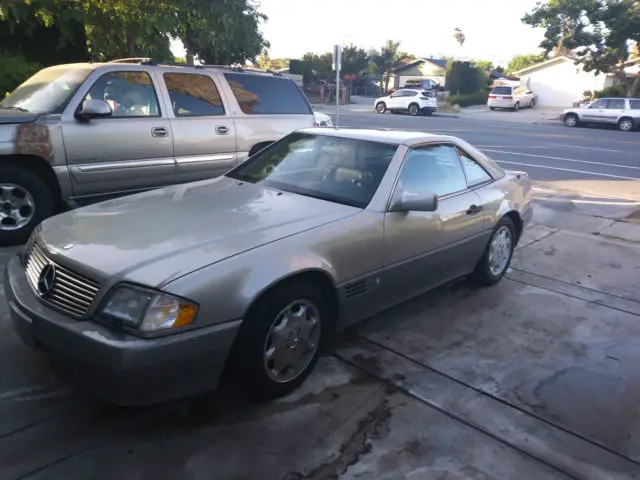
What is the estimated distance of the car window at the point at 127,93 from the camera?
18.4 ft

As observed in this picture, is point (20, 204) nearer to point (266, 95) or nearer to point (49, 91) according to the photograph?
point (49, 91)

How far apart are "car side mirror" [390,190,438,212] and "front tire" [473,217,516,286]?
1.37 metres

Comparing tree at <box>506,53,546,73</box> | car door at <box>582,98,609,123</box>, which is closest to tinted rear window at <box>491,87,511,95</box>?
car door at <box>582,98,609,123</box>

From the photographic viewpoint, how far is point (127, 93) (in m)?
5.78

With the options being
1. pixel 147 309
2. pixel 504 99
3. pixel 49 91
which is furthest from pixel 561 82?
pixel 147 309

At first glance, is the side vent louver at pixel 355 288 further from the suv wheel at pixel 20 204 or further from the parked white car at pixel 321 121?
the parked white car at pixel 321 121

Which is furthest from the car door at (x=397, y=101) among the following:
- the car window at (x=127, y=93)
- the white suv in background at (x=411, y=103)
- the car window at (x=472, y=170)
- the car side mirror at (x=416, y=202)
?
the car side mirror at (x=416, y=202)

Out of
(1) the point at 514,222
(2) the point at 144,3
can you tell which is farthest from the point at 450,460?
(2) the point at 144,3

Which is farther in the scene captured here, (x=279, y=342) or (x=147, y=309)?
(x=279, y=342)

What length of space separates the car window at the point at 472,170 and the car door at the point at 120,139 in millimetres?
→ 3174

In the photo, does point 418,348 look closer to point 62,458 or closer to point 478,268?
point 478,268

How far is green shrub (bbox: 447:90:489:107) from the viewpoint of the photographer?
1691 inches

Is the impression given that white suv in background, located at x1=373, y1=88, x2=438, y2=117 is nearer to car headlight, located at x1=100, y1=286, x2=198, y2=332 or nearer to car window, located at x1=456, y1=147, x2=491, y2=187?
car window, located at x1=456, y1=147, x2=491, y2=187

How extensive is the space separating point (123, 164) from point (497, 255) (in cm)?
385
